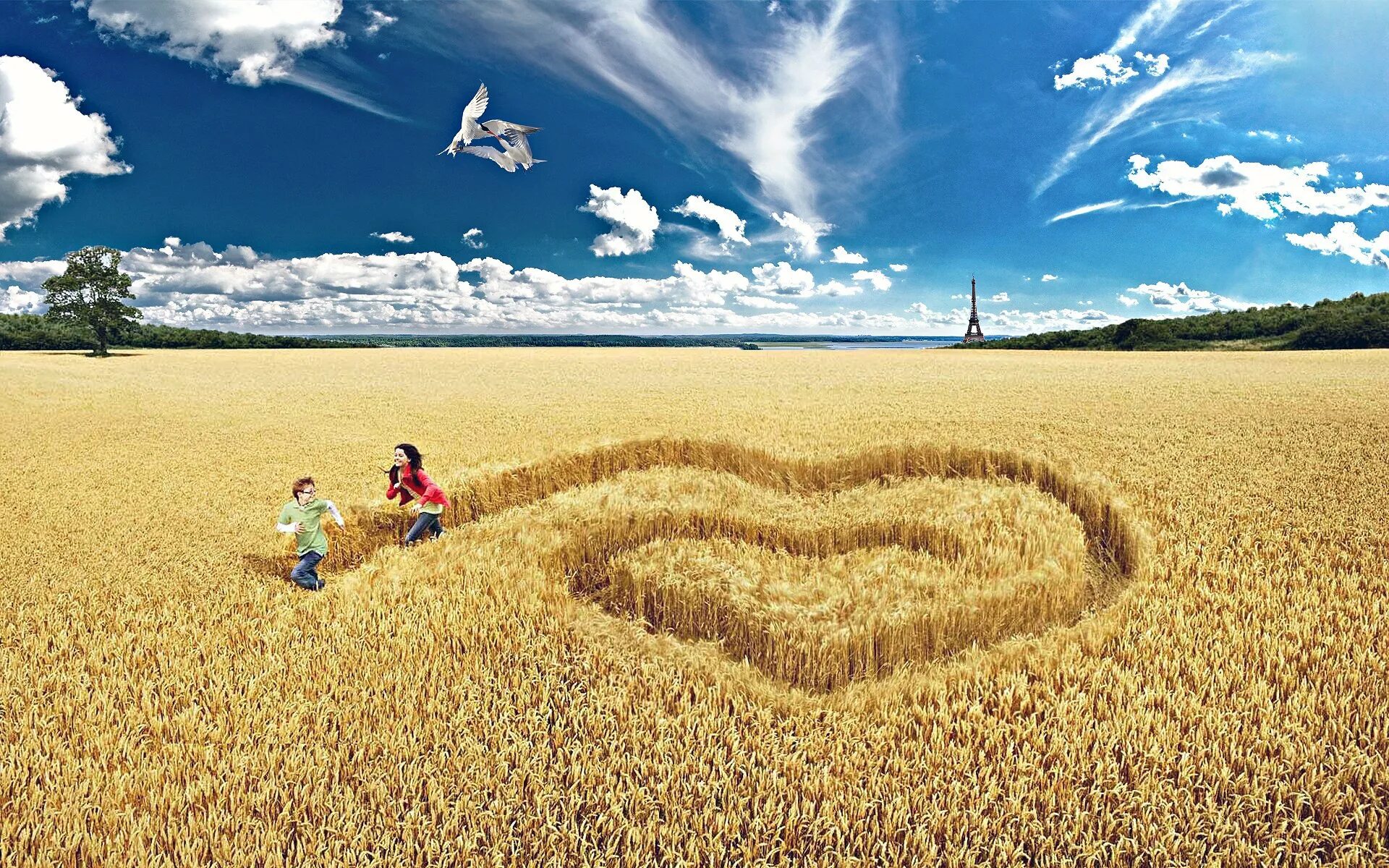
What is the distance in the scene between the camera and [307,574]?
203 inches

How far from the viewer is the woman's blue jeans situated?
6344 millimetres

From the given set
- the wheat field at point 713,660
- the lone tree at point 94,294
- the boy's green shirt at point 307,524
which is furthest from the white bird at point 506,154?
the lone tree at point 94,294

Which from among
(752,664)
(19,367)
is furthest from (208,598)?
(19,367)

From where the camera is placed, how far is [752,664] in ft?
14.9

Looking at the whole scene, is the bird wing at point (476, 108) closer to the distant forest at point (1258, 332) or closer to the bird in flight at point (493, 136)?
the bird in flight at point (493, 136)

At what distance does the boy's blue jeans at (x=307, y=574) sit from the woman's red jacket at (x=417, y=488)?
1.10m

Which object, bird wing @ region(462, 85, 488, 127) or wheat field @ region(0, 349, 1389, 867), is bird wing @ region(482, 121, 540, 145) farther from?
wheat field @ region(0, 349, 1389, 867)

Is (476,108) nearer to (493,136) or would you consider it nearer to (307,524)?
(493,136)

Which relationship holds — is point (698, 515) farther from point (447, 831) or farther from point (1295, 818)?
point (1295, 818)

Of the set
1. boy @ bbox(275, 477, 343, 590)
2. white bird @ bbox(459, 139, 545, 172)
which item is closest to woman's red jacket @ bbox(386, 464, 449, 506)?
boy @ bbox(275, 477, 343, 590)

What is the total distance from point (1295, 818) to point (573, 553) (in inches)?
206

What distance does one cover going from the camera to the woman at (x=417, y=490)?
20.8ft

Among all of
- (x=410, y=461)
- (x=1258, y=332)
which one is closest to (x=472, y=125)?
(x=410, y=461)

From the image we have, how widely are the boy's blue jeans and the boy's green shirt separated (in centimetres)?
5
